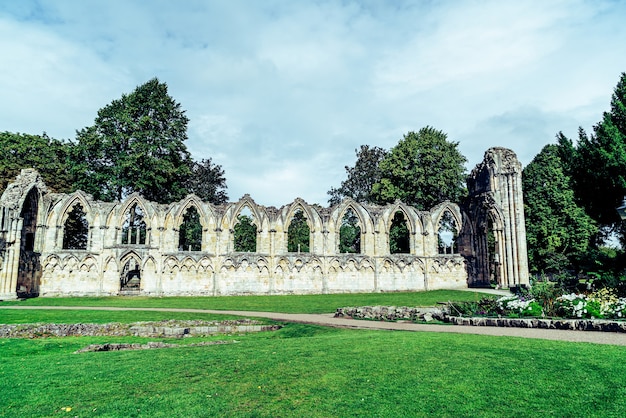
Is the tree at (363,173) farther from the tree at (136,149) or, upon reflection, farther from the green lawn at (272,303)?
the green lawn at (272,303)

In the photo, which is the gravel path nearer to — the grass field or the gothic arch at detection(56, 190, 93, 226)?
the grass field

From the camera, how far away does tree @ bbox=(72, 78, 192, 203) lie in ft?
122

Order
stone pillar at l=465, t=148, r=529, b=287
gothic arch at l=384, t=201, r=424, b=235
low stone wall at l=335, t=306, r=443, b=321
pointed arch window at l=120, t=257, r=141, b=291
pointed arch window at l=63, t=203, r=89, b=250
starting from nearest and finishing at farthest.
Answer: low stone wall at l=335, t=306, r=443, b=321 → stone pillar at l=465, t=148, r=529, b=287 → pointed arch window at l=120, t=257, r=141, b=291 → gothic arch at l=384, t=201, r=424, b=235 → pointed arch window at l=63, t=203, r=89, b=250

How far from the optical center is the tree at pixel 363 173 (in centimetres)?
5172

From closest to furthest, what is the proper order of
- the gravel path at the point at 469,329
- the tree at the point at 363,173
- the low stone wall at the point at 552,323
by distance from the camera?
the gravel path at the point at 469,329
the low stone wall at the point at 552,323
the tree at the point at 363,173

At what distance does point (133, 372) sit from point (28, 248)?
93.9ft

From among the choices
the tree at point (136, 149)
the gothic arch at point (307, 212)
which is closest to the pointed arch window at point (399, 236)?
the gothic arch at point (307, 212)

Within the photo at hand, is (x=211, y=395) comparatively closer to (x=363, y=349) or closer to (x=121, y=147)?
(x=363, y=349)

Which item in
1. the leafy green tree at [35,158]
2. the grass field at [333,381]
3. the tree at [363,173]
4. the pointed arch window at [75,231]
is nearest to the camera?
the grass field at [333,381]

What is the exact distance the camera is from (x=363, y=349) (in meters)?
8.24

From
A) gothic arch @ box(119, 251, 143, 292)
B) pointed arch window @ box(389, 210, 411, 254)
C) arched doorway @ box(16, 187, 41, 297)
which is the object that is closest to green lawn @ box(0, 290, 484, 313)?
arched doorway @ box(16, 187, 41, 297)

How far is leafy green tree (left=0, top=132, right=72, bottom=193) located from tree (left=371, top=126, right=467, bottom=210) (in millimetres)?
29514

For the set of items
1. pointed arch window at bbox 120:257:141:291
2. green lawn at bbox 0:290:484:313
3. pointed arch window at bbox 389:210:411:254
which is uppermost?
pointed arch window at bbox 389:210:411:254

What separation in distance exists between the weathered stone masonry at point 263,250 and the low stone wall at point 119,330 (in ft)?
54.2
